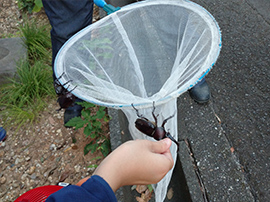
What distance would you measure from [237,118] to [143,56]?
1.07 m

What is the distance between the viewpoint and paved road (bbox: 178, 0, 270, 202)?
70.1 inches

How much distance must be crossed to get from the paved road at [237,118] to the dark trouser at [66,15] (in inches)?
46.1

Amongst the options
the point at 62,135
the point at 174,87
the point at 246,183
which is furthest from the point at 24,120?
the point at 246,183

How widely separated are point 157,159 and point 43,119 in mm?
1659

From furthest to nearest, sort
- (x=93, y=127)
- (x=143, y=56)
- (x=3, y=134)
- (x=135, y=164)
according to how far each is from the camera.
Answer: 1. (x=3, y=134)
2. (x=93, y=127)
3. (x=143, y=56)
4. (x=135, y=164)

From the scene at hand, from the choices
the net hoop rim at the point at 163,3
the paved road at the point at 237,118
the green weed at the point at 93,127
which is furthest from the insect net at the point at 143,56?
the paved road at the point at 237,118

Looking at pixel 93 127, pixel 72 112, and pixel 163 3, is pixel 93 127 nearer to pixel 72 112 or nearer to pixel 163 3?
pixel 72 112

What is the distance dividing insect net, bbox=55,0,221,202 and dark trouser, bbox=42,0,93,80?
42 cm

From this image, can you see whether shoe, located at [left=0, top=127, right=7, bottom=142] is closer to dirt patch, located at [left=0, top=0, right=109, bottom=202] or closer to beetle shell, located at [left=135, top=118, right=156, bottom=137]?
dirt patch, located at [left=0, top=0, right=109, bottom=202]

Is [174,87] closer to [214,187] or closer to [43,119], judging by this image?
[214,187]

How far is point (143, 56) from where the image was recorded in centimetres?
187

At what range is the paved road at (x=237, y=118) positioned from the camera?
5.84 ft

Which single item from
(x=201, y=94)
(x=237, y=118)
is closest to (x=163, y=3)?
(x=201, y=94)

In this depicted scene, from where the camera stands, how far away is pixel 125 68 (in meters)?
1.81
